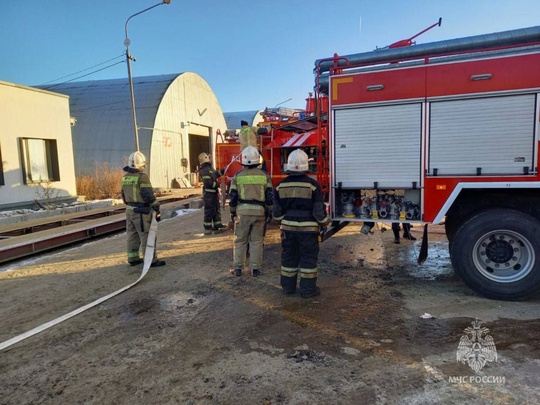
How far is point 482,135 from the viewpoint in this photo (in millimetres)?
4062

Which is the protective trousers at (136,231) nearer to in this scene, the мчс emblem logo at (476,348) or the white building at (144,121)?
the мчс emblem logo at (476,348)

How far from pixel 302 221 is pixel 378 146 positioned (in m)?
1.32

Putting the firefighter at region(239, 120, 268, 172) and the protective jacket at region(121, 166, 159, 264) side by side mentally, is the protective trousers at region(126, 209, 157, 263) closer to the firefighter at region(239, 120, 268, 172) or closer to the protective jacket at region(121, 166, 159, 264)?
the protective jacket at region(121, 166, 159, 264)

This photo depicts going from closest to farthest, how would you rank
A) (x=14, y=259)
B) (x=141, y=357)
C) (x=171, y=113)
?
1. (x=141, y=357)
2. (x=14, y=259)
3. (x=171, y=113)

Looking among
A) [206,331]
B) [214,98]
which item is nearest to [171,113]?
[214,98]

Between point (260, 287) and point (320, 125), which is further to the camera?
point (320, 125)

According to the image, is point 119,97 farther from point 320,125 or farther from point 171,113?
point 320,125

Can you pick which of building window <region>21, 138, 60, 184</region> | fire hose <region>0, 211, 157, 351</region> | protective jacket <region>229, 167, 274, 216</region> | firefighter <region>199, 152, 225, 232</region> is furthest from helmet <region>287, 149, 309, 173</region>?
building window <region>21, 138, 60, 184</region>

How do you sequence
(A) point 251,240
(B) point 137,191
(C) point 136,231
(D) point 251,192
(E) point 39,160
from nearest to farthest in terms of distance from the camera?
1. (D) point 251,192
2. (A) point 251,240
3. (B) point 137,191
4. (C) point 136,231
5. (E) point 39,160

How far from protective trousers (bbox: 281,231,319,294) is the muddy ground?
0.18 metres

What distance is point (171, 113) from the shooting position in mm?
22562

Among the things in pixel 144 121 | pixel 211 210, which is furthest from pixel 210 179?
pixel 144 121

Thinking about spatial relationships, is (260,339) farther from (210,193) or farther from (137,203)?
(210,193)

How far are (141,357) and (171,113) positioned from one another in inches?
831
